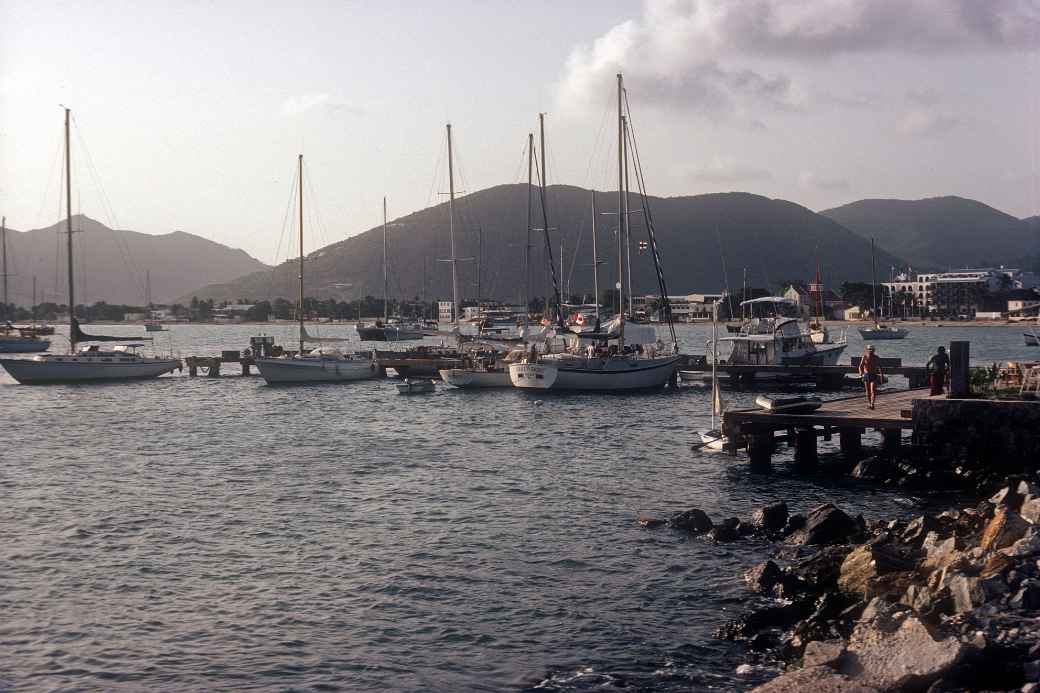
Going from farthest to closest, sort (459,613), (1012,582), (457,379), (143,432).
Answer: (457,379)
(143,432)
(459,613)
(1012,582)

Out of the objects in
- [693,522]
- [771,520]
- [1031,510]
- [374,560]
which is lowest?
[374,560]

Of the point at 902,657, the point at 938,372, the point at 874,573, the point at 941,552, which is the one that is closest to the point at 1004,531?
the point at 941,552

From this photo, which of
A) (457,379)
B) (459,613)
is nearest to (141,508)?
(459,613)

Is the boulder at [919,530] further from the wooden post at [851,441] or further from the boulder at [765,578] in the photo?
the wooden post at [851,441]

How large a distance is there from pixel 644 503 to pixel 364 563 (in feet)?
26.8

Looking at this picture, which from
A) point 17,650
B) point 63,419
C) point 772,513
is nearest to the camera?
point 17,650

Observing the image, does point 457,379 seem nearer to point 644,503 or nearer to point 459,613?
point 644,503

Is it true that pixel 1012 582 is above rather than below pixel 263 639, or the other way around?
above

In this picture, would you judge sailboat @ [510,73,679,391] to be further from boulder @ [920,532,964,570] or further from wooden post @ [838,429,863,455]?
boulder @ [920,532,964,570]

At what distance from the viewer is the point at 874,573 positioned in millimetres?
16531

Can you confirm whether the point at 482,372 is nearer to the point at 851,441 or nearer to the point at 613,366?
the point at 613,366

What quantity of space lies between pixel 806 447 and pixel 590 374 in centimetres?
2428

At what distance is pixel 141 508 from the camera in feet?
86.0

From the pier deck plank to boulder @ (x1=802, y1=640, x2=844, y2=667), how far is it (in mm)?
14882
